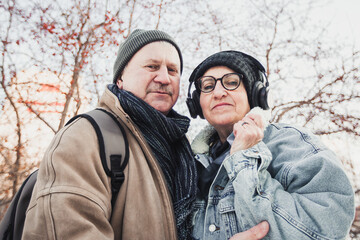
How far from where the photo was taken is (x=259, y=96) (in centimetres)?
203

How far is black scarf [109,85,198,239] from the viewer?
162cm

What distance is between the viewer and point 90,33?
22.8 feet

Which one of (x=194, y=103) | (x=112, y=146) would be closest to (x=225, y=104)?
(x=194, y=103)

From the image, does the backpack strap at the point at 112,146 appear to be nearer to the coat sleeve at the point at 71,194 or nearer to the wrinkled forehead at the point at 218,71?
the coat sleeve at the point at 71,194

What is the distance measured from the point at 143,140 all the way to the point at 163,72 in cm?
77

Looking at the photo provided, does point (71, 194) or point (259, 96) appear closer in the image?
point (71, 194)

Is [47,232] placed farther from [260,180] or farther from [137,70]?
[137,70]

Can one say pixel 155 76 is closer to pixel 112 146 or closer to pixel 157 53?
pixel 157 53

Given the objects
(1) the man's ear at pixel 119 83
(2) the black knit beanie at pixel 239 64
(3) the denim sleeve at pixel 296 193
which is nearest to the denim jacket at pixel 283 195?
(3) the denim sleeve at pixel 296 193

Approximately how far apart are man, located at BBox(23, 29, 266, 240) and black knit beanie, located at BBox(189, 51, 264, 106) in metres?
0.37

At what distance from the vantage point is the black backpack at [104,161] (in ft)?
4.67

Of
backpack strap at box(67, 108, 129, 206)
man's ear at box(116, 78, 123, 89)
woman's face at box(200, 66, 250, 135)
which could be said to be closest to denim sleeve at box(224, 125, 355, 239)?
woman's face at box(200, 66, 250, 135)

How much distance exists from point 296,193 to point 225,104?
87 centimetres

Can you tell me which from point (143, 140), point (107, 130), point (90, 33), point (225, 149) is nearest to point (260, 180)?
point (225, 149)
